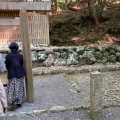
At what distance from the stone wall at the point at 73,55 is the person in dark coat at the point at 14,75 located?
506 cm

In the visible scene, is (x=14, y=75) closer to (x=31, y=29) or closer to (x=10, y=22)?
(x=31, y=29)

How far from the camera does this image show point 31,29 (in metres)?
12.4

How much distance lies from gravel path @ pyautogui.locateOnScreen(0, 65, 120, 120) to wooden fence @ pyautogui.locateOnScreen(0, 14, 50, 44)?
353 centimetres

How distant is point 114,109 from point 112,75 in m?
3.92

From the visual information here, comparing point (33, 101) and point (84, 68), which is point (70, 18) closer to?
point (84, 68)

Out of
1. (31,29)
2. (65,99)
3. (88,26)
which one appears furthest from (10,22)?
(65,99)

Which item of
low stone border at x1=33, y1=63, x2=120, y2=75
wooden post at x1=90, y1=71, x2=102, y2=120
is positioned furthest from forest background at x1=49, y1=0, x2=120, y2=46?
wooden post at x1=90, y1=71, x2=102, y2=120

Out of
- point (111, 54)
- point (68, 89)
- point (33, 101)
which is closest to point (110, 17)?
point (111, 54)

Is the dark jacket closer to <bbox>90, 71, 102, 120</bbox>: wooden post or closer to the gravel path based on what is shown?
the gravel path

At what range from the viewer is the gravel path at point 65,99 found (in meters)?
5.09

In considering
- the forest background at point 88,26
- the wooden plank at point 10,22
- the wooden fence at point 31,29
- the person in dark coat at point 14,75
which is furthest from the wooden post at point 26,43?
→ the forest background at point 88,26

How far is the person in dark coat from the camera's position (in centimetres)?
561

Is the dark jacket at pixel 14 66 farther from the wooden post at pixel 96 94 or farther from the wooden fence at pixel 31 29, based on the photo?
the wooden fence at pixel 31 29

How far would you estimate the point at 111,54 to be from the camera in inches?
442
